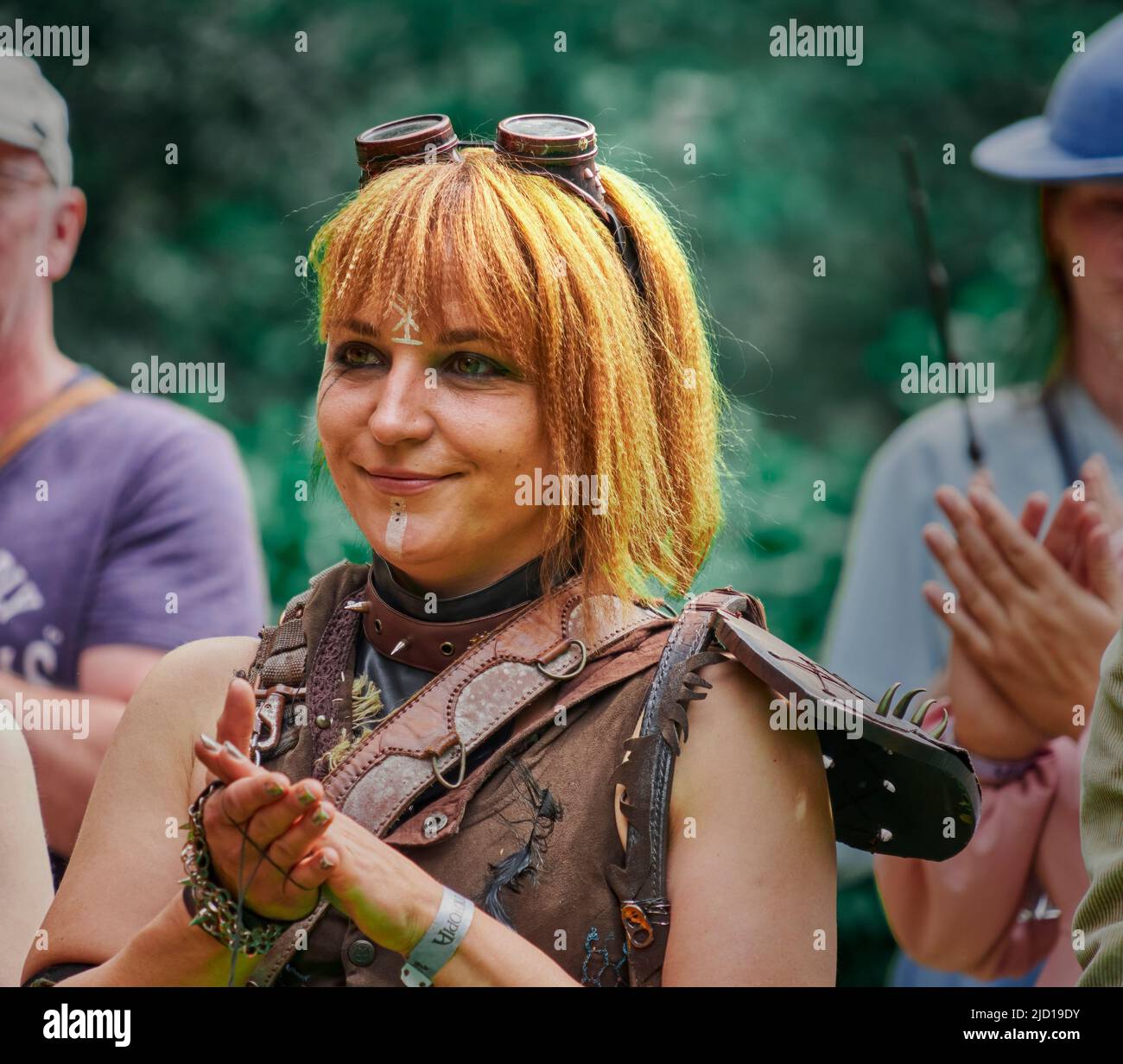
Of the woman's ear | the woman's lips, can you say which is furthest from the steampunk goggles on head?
the woman's ear

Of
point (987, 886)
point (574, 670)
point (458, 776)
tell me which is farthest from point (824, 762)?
point (987, 886)

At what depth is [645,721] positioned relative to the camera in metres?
2.17

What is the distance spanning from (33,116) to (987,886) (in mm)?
2325

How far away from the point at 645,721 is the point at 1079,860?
132 centimetres

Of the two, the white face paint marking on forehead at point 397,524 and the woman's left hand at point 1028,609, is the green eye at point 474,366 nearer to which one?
the white face paint marking on forehead at point 397,524

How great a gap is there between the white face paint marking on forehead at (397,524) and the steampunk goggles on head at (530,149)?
0.45m

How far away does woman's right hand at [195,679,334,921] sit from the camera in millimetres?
1886

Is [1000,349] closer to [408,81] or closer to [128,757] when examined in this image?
[408,81]

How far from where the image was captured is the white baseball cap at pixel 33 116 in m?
3.56

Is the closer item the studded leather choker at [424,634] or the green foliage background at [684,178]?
the studded leather choker at [424,634]

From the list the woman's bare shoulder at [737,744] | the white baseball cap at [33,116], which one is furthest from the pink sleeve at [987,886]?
the white baseball cap at [33,116]

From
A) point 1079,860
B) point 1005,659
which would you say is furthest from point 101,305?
point 1079,860

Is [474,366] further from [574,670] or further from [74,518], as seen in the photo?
[74,518]

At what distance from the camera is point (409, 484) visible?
7.43ft
